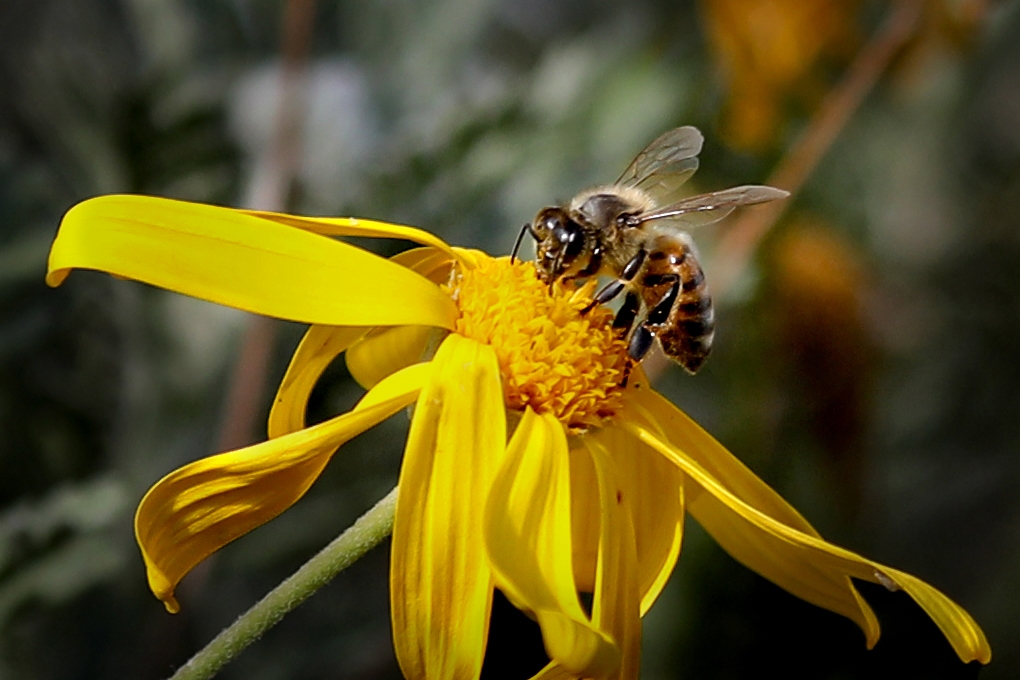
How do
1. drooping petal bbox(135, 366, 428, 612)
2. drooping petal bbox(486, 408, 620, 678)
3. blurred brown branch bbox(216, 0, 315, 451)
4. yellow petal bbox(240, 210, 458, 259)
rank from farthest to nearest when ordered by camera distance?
blurred brown branch bbox(216, 0, 315, 451)
yellow petal bbox(240, 210, 458, 259)
drooping petal bbox(135, 366, 428, 612)
drooping petal bbox(486, 408, 620, 678)

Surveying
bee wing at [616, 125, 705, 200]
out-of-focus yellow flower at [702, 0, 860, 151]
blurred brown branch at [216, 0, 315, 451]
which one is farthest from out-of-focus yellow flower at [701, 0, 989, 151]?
bee wing at [616, 125, 705, 200]

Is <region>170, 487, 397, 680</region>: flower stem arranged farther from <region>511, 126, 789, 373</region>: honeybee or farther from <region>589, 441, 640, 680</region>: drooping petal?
<region>511, 126, 789, 373</region>: honeybee

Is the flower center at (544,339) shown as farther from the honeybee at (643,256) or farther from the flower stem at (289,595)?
the flower stem at (289,595)

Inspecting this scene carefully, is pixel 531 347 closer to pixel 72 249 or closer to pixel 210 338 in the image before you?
pixel 72 249

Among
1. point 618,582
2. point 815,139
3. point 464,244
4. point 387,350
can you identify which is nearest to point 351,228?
point 387,350

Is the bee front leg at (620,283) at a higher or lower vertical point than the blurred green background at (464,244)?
higher

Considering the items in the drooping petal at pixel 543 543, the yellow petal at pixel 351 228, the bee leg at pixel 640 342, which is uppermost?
the yellow petal at pixel 351 228

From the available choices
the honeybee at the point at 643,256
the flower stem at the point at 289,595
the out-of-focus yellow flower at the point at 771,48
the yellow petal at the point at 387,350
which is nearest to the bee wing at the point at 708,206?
the honeybee at the point at 643,256
